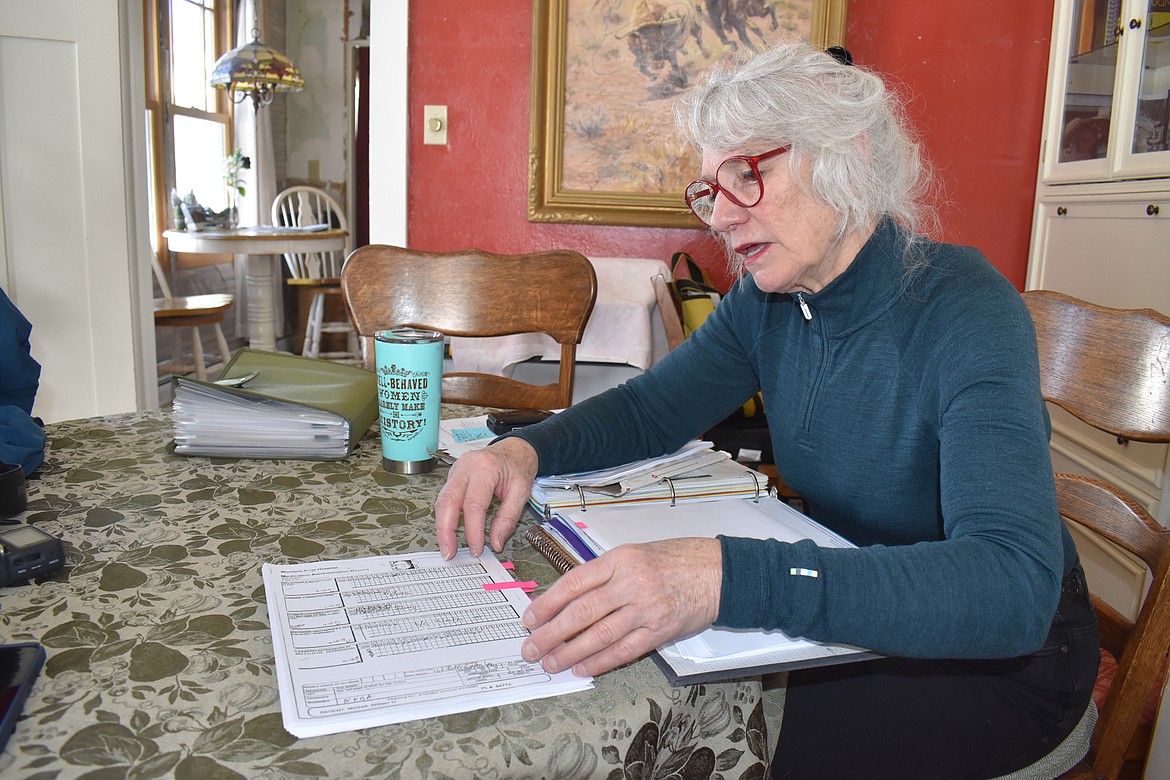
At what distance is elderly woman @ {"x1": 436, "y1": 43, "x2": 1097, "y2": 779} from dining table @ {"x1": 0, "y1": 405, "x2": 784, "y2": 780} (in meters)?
0.12

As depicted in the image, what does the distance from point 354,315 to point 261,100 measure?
14.0ft

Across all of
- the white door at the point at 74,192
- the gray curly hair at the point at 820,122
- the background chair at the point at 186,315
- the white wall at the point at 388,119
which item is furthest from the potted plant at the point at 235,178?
the gray curly hair at the point at 820,122

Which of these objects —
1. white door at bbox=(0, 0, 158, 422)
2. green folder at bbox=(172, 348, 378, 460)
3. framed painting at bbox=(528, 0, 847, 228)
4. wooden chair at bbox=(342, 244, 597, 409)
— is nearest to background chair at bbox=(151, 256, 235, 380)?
white door at bbox=(0, 0, 158, 422)

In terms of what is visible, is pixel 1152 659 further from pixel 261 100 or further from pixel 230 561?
pixel 261 100

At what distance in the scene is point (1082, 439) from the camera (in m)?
2.33

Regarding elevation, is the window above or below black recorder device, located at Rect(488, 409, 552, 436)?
above

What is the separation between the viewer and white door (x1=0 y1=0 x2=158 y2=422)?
246 centimetres

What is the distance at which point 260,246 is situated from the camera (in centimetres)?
425

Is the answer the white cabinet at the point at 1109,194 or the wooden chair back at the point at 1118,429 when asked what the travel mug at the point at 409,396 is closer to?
the wooden chair back at the point at 1118,429

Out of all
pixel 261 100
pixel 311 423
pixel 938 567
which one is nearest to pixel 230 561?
pixel 311 423

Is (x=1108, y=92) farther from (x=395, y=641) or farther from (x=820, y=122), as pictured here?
(x=395, y=641)

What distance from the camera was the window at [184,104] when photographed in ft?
15.5

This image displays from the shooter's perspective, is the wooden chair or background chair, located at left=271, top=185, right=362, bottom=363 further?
background chair, located at left=271, top=185, right=362, bottom=363

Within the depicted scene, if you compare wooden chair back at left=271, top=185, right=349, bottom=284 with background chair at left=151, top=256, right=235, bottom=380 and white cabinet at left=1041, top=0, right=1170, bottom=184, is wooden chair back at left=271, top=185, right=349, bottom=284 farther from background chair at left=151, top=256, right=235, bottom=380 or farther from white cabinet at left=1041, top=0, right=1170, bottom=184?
white cabinet at left=1041, top=0, right=1170, bottom=184
